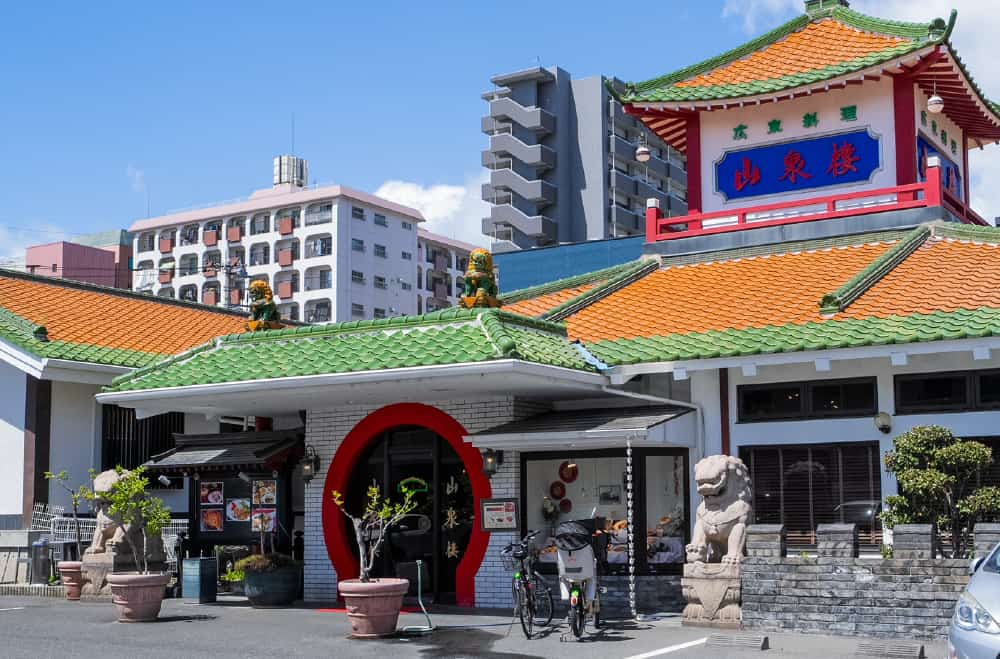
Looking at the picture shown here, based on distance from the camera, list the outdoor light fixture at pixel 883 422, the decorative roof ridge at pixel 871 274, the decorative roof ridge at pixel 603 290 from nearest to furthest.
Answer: the outdoor light fixture at pixel 883 422, the decorative roof ridge at pixel 871 274, the decorative roof ridge at pixel 603 290

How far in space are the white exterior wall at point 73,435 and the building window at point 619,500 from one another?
10318 mm

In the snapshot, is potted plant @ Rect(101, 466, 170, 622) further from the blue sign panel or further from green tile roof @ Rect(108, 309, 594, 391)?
the blue sign panel

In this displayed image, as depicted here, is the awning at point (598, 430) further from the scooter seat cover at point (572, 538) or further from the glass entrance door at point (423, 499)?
the glass entrance door at point (423, 499)

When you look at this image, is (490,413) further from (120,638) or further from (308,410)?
(120,638)

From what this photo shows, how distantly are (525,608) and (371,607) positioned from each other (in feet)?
6.64

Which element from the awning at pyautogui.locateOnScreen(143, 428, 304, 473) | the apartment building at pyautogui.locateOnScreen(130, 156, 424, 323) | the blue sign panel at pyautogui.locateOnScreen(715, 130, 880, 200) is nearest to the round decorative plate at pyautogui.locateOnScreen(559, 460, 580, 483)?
the awning at pyautogui.locateOnScreen(143, 428, 304, 473)

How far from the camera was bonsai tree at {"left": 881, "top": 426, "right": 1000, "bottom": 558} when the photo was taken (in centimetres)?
1396

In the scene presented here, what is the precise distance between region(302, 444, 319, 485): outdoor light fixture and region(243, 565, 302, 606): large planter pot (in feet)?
5.31

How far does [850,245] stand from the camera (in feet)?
70.5

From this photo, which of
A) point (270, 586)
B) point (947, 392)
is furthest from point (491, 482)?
point (947, 392)

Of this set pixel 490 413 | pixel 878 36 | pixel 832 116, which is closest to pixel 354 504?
pixel 490 413

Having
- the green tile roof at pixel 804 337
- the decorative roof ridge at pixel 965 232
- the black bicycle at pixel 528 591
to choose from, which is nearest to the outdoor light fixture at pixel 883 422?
the green tile roof at pixel 804 337

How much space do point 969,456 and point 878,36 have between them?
12.5 m

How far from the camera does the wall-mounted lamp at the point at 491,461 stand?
1857 cm
